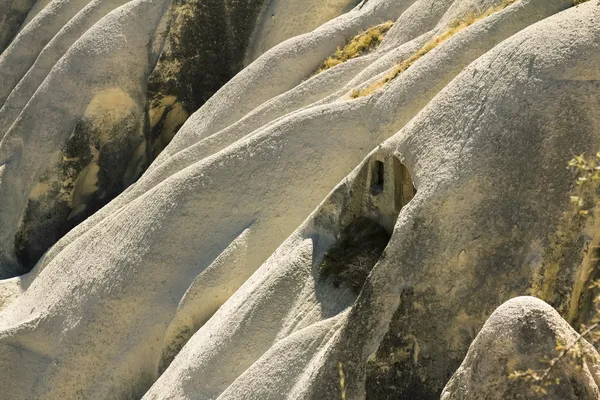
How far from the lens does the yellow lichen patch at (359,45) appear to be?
22000 millimetres

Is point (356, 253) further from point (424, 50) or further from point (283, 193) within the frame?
point (424, 50)

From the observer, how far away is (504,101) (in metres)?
14.1

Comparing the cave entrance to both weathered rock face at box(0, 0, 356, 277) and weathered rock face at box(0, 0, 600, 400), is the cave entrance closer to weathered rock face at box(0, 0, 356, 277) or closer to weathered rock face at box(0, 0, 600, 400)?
weathered rock face at box(0, 0, 600, 400)

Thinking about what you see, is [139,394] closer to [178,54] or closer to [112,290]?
[112,290]

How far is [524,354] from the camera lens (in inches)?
437

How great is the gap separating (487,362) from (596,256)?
7.67 feet

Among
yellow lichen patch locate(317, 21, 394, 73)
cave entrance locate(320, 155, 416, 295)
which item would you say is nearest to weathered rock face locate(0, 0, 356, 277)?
yellow lichen patch locate(317, 21, 394, 73)

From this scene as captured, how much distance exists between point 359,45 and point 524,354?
38.4 ft

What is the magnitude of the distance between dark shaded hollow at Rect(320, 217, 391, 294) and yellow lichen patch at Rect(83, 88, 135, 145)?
10088 millimetres

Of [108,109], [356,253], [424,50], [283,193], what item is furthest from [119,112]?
[356,253]

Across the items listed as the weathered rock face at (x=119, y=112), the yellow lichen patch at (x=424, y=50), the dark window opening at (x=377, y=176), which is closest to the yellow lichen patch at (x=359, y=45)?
the yellow lichen patch at (x=424, y=50)

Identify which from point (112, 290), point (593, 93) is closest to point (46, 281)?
point (112, 290)

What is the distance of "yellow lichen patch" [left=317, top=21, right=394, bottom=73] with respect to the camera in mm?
22000

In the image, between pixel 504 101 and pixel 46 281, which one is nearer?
pixel 504 101
